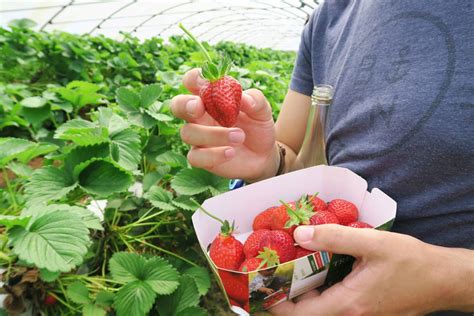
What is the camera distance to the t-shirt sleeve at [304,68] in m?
0.97

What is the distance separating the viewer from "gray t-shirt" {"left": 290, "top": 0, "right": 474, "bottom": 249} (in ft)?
1.96

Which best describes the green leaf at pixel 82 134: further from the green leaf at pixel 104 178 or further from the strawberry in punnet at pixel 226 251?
the strawberry in punnet at pixel 226 251

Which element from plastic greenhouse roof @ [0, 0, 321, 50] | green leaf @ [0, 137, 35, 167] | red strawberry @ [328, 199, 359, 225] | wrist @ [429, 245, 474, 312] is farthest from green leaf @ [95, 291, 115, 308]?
plastic greenhouse roof @ [0, 0, 321, 50]

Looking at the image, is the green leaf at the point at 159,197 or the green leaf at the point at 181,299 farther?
the green leaf at the point at 159,197

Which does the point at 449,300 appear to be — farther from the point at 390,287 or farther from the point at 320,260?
the point at 320,260

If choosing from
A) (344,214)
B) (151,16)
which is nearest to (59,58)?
(344,214)

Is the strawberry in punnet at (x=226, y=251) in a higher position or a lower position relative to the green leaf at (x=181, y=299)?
higher

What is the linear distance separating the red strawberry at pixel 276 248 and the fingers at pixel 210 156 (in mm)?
179

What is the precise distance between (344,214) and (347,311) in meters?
0.18

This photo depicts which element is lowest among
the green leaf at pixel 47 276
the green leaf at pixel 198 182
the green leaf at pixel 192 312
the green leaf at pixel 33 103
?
the green leaf at pixel 192 312

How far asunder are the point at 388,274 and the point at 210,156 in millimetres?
367

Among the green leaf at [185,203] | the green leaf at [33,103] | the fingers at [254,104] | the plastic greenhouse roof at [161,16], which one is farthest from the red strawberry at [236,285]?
the plastic greenhouse roof at [161,16]

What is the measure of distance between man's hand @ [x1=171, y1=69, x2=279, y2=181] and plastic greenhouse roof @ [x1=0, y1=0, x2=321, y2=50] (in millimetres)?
2883

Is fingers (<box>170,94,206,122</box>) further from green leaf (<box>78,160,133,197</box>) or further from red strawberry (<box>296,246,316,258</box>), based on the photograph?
red strawberry (<box>296,246,316,258</box>)
